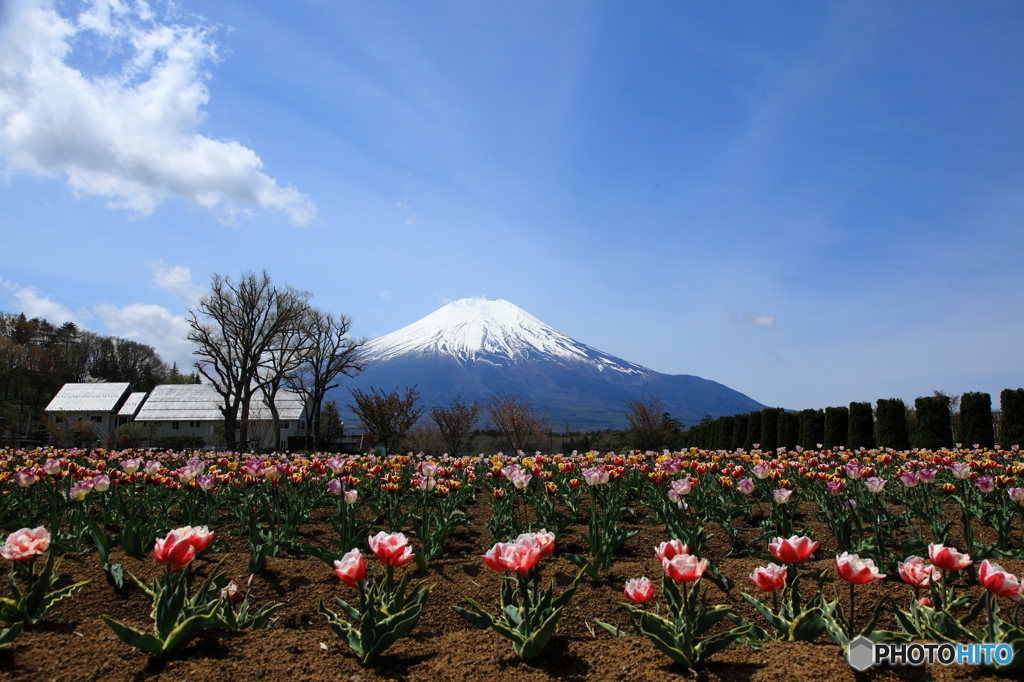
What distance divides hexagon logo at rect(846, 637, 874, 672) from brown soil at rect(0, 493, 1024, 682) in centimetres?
3

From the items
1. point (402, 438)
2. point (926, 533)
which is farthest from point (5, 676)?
point (402, 438)

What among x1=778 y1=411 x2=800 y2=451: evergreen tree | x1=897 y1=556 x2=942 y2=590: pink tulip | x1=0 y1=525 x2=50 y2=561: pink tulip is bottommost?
x1=0 y1=525 x2=50 y2=561: pink tulip

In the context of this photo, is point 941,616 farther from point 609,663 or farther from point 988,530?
point 988,530

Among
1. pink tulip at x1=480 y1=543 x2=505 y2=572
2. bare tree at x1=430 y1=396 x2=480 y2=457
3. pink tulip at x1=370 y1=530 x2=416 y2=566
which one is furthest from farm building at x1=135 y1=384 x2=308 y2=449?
pink tulip at x1=480 y1=543 x2=505 y2=572

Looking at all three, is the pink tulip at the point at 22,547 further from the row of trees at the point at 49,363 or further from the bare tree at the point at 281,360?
the row of trees at the point at 49,363

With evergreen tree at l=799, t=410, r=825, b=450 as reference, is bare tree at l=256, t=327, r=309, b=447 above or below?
above

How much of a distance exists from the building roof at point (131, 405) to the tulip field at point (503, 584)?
56.7 meters

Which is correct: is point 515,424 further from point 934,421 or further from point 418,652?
point 418,652

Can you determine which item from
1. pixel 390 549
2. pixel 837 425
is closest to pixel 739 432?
pixel 837 425

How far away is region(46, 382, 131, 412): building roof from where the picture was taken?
53250 mm

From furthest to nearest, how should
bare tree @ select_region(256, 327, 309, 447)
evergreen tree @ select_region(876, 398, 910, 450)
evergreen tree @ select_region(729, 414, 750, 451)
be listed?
bare tree @ select_region(256, 327, 309, 447) → evergreen tree @ select_region(729, 414, 750, 451) → evergreen tree @ select_region(876, 398, 910, 450)

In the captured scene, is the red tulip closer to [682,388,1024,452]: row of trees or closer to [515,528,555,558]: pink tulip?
[515,528,555,558]: pink tulip

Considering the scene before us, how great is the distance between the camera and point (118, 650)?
8.72ft

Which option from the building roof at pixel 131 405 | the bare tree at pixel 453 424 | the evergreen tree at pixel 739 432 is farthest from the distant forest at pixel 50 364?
the evergreen tree at pixel 739 432
